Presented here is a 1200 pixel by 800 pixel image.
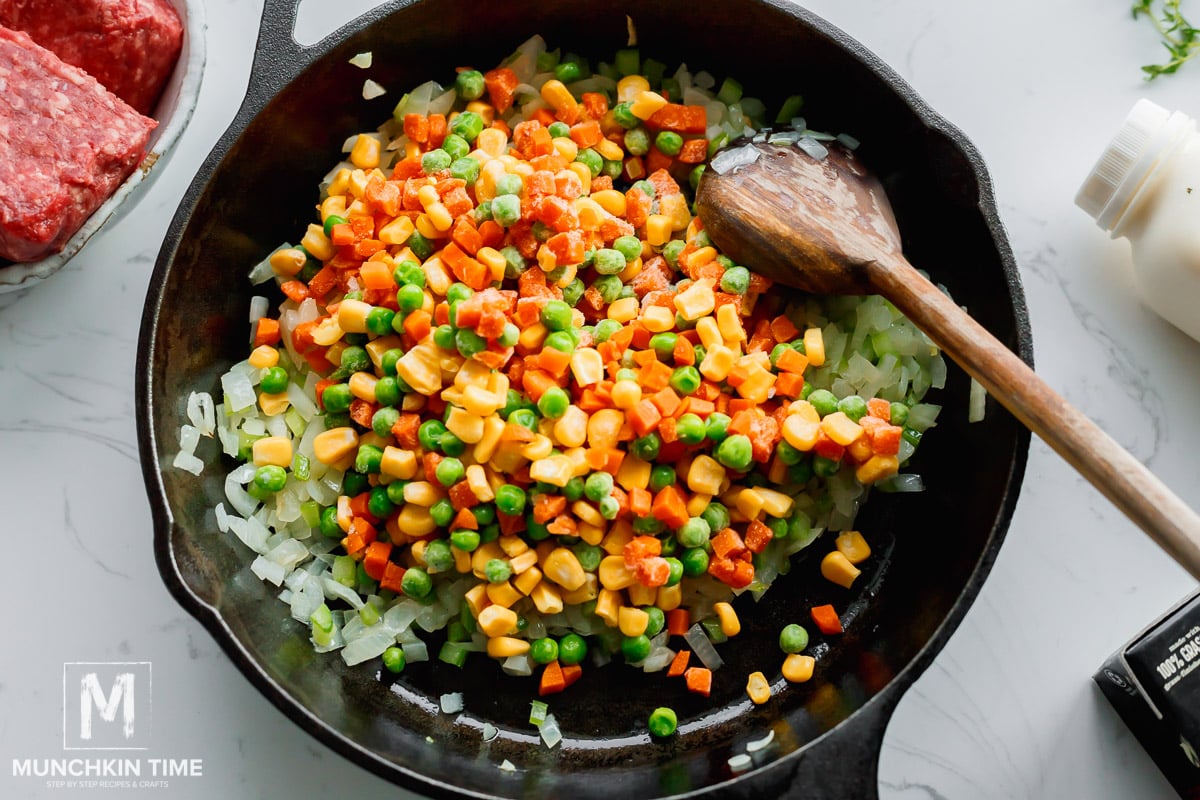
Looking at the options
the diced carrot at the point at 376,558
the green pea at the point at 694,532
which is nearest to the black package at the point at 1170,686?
the green pea at the point at 694,532

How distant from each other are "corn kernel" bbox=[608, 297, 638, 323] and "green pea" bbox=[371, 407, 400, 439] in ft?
1.98

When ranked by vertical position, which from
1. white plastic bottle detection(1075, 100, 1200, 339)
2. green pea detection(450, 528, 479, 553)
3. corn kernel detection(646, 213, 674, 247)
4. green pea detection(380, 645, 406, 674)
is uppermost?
white plastic bottle detection(1075, 100, 1200, 339)

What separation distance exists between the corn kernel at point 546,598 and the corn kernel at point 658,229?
0.95 meters

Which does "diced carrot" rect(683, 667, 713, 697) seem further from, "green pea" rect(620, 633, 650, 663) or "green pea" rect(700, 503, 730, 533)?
"green pea" rect(700, 503, 730, 533)

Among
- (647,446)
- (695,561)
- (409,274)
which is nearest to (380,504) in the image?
(409,274)

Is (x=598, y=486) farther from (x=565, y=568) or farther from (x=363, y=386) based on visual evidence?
(x=363, y=386)

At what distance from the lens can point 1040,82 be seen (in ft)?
9.70

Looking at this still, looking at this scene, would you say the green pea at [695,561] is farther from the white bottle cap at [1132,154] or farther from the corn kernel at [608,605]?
the white bottle cap at [1132,154]

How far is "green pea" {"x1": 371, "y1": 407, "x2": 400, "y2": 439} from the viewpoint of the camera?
246cm

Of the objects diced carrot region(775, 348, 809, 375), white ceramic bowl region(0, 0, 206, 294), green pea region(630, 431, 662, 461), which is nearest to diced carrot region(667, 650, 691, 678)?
green pea region(630, 431, 662, 461)

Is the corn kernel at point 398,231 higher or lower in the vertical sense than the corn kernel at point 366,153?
lower

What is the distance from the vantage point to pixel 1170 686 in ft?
8.03

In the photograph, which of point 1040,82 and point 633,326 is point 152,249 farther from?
point 1040,82

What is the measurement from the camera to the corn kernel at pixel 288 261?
2.67 metres
